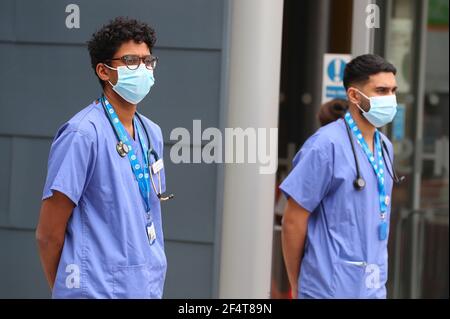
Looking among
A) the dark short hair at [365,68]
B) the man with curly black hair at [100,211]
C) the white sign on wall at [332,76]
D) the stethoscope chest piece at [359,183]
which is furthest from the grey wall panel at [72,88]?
the man with curly black hair at [100,211]

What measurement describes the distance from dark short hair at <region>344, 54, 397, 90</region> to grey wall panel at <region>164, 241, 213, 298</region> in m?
1.42

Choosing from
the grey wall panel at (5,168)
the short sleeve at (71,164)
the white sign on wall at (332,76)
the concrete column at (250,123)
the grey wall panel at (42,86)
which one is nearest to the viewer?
the short sleeve at (71,164)

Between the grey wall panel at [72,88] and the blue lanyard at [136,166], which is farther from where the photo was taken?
the grey wall panel at [72,88]

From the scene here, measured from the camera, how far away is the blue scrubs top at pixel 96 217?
2939 millimetres

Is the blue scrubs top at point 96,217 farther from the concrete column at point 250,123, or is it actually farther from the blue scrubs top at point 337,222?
the concrete column at point 250,123

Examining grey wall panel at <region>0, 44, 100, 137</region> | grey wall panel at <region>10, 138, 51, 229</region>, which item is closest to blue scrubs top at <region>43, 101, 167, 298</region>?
grey wall panel at <region>0, 44, 100, 137</region>

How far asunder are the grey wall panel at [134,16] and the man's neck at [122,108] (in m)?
1.53

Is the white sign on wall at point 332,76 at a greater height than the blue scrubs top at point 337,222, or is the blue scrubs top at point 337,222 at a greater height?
the white sign on wall at point 332,76

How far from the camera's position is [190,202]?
4.72 meters

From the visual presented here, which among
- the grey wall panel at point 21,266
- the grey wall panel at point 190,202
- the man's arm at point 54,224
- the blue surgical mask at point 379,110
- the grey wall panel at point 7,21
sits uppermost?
the grey wall panel at point 7,21

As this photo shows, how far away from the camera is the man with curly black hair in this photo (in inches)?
116

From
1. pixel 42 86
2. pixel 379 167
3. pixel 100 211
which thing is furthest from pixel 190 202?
pixel 100 211

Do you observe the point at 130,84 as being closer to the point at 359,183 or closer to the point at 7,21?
the point at 359,183

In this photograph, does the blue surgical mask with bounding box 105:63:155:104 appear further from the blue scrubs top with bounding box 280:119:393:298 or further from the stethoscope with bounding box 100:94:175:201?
A: the blue scrubs top with bounding box 280:119:393:298
